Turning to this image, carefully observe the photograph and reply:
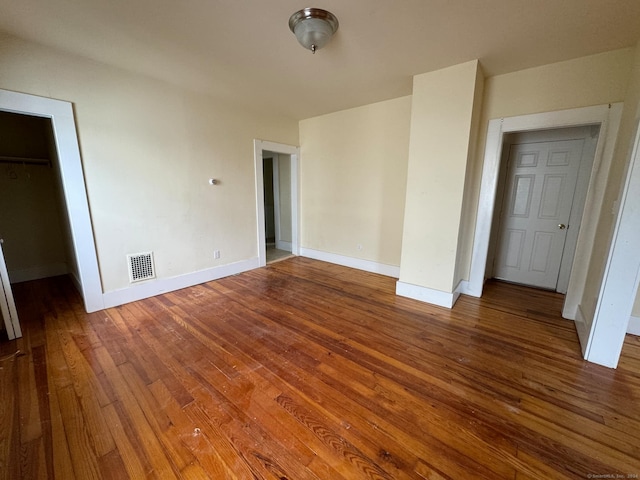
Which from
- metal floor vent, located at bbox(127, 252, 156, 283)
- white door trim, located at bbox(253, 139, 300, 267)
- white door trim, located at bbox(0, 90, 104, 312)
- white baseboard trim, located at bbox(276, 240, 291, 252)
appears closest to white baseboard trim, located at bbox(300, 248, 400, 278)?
white door trim, located at bbox(253, 139, 300, 267)

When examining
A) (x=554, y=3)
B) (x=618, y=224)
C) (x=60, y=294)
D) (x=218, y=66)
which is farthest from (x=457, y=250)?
(x=60, y=294)

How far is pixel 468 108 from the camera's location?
256cm

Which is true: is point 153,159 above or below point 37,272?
above

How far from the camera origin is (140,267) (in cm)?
308

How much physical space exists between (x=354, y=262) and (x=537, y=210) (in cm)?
273

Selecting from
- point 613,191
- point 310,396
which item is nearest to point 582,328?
point 613,191

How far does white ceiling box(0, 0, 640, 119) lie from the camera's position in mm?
1742

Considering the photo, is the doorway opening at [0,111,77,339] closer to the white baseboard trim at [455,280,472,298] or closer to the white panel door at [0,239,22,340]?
the white panel door at [0,239,22,340]

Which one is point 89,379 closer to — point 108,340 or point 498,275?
point 108,340

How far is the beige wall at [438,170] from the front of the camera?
2604 mm

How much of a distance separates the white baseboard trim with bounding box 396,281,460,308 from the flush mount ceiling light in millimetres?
2737

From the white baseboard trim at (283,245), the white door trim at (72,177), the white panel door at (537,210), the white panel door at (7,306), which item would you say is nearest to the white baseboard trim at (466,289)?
the white panel door at (537,210)

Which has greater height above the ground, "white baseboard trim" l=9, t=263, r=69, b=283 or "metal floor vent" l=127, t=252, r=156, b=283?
"metal floor vent" l=127, t=252, r=156, b=283

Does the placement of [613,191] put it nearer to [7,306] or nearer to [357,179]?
[357,179]
